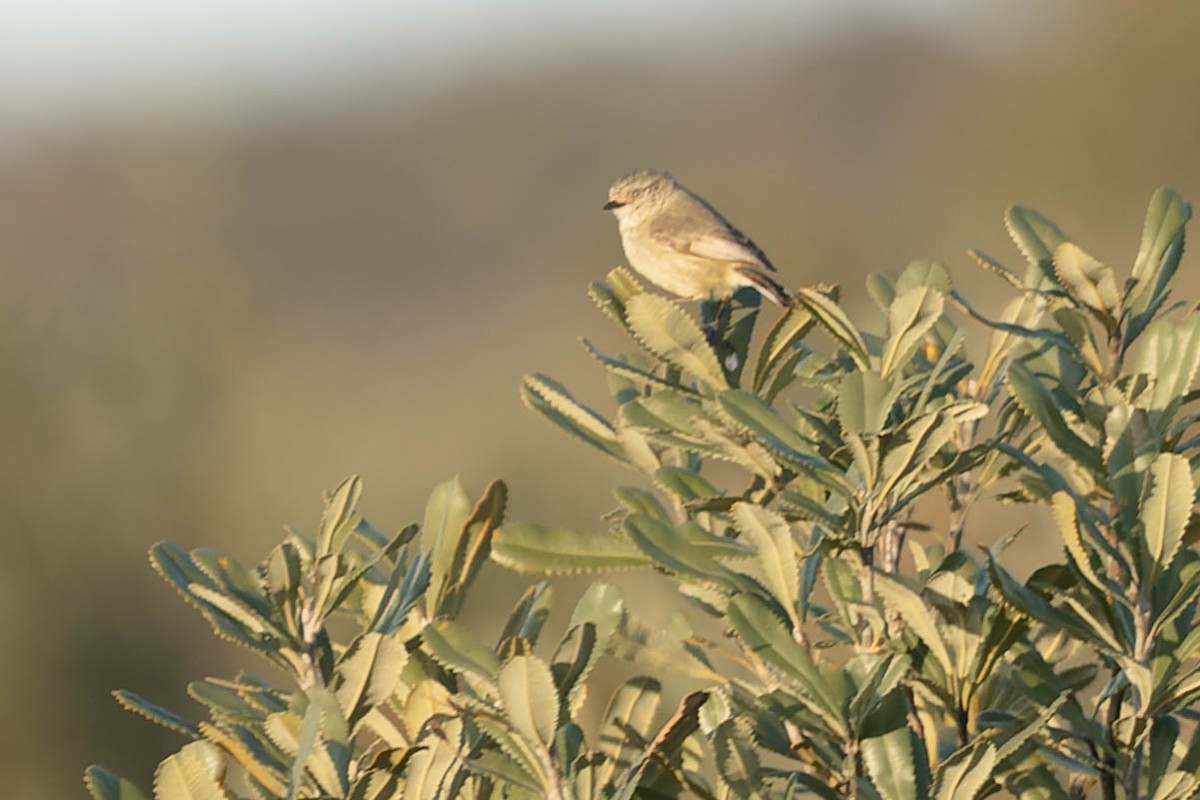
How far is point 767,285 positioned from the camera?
466 cm

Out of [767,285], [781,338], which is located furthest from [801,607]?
[767,285]

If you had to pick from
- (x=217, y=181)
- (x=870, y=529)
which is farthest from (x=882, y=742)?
(x=217, y=181)

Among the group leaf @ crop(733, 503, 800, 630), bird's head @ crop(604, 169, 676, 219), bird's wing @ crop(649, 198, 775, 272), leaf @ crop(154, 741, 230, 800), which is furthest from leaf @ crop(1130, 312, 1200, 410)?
bird's head @ crop(604, 169, 676, 219)

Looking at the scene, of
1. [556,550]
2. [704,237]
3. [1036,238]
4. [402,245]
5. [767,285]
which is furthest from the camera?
[402,245]

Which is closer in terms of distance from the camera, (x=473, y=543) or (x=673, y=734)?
(x=673, y=734)

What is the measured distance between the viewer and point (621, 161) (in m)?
28.4

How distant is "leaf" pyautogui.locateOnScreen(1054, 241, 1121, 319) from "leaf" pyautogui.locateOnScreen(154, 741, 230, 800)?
97 cm

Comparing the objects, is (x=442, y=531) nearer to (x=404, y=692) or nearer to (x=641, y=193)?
(x=404, y=692)

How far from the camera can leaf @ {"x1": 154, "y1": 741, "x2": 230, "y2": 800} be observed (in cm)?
113

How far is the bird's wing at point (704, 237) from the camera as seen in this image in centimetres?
494

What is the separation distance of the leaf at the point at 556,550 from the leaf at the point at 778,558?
0.12 m

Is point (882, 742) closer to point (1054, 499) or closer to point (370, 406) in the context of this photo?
point (1054, 499)

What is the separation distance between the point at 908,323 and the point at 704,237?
→ 12.5 feet

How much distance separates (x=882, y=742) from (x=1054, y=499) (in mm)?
265
